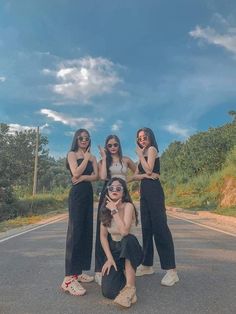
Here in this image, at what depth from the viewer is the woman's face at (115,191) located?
16.4 ft

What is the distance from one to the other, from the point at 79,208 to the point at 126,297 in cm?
127

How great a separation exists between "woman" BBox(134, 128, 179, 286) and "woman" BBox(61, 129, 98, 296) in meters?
0.67

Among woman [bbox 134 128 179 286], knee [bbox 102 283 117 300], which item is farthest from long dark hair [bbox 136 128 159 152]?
knee [bbox 102 283 117 300]

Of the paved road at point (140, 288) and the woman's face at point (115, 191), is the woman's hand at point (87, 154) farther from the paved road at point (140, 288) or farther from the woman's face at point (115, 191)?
the paved road at point (140, 288)

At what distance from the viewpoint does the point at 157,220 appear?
5504 mm

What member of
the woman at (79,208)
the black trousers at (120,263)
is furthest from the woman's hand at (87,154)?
the black trousers at (120,263)

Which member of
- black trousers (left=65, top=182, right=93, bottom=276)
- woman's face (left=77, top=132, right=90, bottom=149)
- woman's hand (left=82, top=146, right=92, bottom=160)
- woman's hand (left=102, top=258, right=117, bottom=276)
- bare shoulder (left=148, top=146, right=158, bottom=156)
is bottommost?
woman's hand (left=102, top=258, right=117, bottom=276)

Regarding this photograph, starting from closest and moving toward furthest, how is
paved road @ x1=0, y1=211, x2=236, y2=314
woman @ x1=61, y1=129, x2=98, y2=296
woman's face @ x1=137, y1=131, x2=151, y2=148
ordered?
paved road @ x1=0, y1=211, x2=236, y2=314 < woman @ x1=61, y1=129, x2=98, y2=296 < woman's face @ x1=137, y1=131, x2=151, y2=148

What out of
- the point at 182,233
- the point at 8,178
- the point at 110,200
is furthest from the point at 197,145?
the point at 110,200

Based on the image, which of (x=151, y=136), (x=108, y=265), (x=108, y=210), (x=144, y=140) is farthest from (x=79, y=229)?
(x=151, y=136)

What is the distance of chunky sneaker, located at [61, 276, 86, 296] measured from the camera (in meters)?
4.86

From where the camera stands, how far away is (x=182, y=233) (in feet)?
40.3

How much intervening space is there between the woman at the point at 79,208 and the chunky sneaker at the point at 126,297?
749 mm

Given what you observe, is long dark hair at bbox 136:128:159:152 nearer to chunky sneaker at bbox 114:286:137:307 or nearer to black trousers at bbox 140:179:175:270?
black trousers at bbox 140:179:175:270
